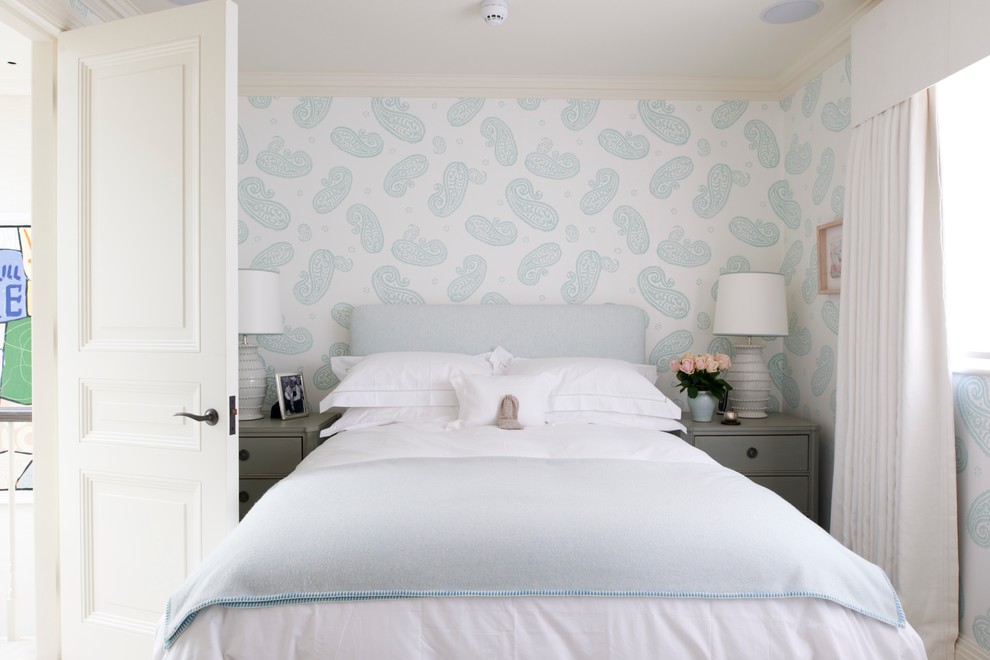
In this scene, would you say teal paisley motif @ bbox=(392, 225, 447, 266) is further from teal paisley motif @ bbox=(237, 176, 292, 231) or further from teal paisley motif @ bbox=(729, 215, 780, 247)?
teal paisley motif @ bbox=(729, 215, 780, 247)

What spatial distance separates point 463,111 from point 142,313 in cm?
210

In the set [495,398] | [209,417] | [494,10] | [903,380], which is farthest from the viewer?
[495,398]

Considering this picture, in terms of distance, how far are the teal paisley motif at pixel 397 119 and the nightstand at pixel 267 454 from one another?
169 centimetres

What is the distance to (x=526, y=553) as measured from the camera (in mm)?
1445

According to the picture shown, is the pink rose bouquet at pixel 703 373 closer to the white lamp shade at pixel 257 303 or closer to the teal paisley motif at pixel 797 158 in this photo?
the teal paisley motif at pixel 797 158

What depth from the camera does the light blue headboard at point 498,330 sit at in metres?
3.37

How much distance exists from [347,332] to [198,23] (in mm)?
1826

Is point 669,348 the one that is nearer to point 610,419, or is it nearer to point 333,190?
point 610,419

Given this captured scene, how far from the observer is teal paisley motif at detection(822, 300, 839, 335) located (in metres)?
3.01

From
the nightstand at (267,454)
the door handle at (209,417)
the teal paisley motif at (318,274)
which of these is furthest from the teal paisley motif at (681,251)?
the door handle at (209,417)

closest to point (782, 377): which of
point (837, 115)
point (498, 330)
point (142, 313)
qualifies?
point (837, 115)

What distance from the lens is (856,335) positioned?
258 cm

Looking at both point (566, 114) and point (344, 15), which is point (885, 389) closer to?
point (566, 114)

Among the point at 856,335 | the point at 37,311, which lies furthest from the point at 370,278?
the point at 856,335
